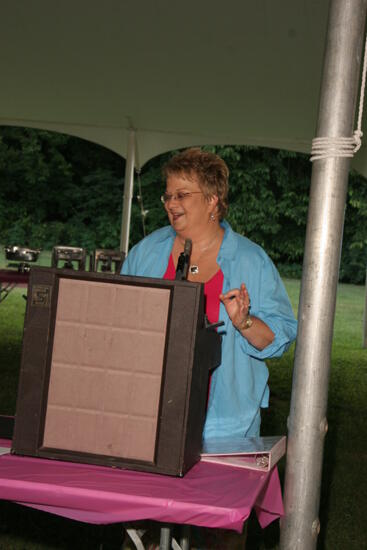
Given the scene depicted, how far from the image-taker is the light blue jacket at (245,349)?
1.85m

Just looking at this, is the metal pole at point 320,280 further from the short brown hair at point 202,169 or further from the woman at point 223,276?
the short brown hair at point 202,169

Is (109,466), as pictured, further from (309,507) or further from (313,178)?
(313,178)

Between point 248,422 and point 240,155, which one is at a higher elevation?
point 240,155

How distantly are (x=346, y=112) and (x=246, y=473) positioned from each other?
717 millimetres

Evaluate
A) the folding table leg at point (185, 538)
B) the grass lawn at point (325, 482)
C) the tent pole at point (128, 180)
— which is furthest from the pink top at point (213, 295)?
the tent pole at point (128, 180)

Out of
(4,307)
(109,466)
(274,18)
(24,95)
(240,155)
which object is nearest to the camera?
(109,466)

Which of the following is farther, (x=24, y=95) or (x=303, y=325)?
(x=24, y=95)

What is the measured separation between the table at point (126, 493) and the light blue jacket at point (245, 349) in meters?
0.44

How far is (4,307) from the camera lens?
11891 mm

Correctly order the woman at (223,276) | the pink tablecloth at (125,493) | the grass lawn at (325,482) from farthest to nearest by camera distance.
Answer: the grass lawn at (325,482), the woman at (223,276), the pink tablecloth at (125,493)

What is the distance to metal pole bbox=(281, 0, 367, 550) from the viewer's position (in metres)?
1.45

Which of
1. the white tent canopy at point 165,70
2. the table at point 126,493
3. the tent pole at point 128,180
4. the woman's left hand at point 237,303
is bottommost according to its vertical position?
the table at point 126,493

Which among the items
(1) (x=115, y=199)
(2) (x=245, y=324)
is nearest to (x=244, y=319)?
(2) (x=245, y=324)

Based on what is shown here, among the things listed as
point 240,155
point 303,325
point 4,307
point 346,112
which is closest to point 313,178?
point 346,112
